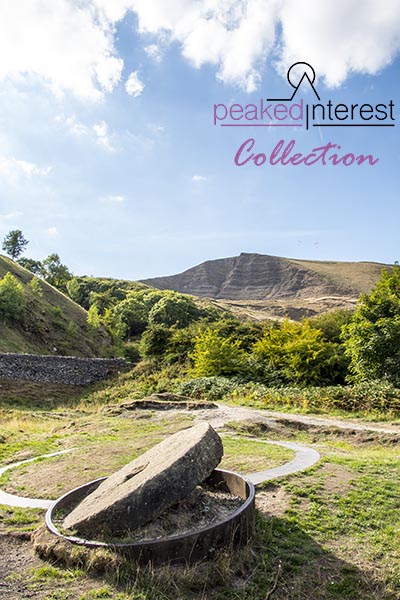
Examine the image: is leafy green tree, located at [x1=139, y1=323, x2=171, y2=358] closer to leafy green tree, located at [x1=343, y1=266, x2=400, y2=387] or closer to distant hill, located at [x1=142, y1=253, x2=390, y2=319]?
leafy green tree, located at [x1=343, y1=266, x2=400, y2=387]

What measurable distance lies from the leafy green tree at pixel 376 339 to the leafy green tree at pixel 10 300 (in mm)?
36638

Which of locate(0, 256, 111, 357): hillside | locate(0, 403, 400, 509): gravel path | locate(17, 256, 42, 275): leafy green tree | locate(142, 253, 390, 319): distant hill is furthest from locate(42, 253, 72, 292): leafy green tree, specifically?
locate(0, 403, 400, 509): gravel path

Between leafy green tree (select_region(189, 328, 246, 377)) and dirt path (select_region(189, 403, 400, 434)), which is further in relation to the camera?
leafy green tree (select_region(189, 328, 246, 377))

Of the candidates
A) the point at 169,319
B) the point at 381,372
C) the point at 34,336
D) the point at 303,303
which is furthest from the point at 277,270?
the point at 381,372

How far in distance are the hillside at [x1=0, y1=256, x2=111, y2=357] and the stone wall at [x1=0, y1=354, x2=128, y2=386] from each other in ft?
33.3

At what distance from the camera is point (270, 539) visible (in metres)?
5.74

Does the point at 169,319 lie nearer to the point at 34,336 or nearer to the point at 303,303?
the point at 34,336

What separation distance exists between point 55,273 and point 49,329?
39.0 meters

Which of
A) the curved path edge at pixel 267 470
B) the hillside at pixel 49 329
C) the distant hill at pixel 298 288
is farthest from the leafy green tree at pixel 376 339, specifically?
the distant hill at pixel 298 288

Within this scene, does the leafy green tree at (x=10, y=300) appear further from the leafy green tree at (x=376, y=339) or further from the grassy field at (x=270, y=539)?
the grassy field at (x=270, y=539)

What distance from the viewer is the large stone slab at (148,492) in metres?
5.34

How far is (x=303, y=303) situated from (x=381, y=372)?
401 feet

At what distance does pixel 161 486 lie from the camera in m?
5.38

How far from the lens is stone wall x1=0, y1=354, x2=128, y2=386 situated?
2917 cm
